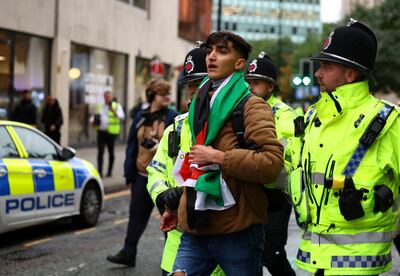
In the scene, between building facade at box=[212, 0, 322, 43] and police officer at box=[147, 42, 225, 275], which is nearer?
police officer at box=[147, 42, 225, 275]

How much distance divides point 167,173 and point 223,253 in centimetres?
82

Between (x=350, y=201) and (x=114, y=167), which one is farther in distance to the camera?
(x=114, y=167)

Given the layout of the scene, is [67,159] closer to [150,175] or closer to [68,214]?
[68,214]

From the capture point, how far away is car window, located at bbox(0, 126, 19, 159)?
840 centimetres

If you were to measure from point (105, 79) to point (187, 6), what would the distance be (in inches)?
467

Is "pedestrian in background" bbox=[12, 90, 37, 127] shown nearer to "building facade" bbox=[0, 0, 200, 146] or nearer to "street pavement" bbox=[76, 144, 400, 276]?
"building facade" bbox=[0, 0, 200, 146]

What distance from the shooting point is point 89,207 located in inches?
Result: 394

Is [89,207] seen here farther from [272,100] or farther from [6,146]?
[272,100]

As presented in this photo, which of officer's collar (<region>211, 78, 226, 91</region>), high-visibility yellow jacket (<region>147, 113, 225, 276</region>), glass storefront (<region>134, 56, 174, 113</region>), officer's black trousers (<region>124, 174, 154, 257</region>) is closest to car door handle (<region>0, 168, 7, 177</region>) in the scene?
officer's black trousers (<region>124, 174, 154, 257</region>)

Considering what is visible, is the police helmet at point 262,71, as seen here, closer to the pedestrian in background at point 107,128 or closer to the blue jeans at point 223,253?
the blue jeans at point 223,253

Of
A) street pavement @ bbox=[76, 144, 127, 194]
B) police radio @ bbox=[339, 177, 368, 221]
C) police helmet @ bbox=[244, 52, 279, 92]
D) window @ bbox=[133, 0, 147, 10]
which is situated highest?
window @ bbox=[133, 0, 147, 10]

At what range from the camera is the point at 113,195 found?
45.7 ft

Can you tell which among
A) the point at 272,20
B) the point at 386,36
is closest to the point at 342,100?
the point at 386,36

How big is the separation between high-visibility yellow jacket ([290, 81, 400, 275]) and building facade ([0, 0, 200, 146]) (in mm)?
16060
